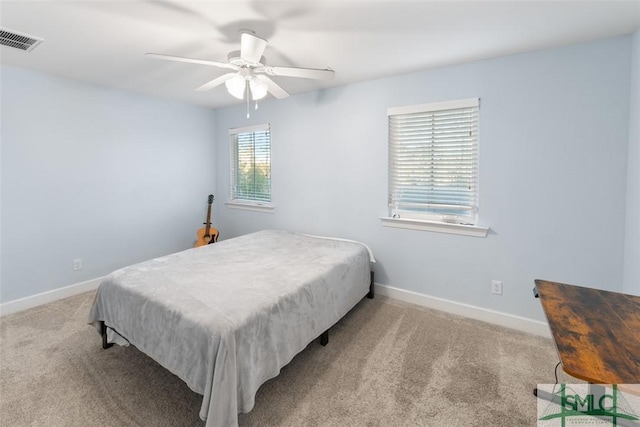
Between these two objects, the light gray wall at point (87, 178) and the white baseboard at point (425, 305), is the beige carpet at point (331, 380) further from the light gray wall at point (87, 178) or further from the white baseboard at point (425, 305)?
the light gray wall at point (87, 178)

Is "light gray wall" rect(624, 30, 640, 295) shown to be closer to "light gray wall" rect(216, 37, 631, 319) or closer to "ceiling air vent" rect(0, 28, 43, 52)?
"light gray wall" rect(216, 37, 631, 319)

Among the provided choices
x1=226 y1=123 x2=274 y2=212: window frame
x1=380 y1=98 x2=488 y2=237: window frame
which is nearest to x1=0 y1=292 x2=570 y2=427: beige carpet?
x1=380 y1=98 x2=488 y2=237: window frame

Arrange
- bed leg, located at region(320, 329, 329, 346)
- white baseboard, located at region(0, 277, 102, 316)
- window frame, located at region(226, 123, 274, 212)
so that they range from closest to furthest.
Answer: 1. bed leg, located at region(320, 329, 329, 346)
2. white baseboard, located at region(0, 277, 102, 316)
3. window frame, located at region(226, 123, 274, 212)

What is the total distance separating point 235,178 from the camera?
4512 millimetres

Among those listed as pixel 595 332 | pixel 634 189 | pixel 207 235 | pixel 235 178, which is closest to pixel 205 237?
pixel 207 235

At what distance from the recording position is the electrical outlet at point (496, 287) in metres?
2.62

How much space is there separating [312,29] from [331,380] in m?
2.31

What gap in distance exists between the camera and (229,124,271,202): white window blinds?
161 inches

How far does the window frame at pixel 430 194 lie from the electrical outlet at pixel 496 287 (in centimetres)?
43

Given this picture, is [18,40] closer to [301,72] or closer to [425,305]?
[301,72]

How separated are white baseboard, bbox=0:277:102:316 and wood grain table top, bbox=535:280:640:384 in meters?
4.12

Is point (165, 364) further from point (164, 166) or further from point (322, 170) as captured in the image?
point (164, 166)

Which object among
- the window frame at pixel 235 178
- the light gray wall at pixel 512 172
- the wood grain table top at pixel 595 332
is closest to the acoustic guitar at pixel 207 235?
the window frame at pixel 235 178

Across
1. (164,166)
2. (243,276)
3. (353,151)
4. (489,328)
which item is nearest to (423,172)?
(353,151)
